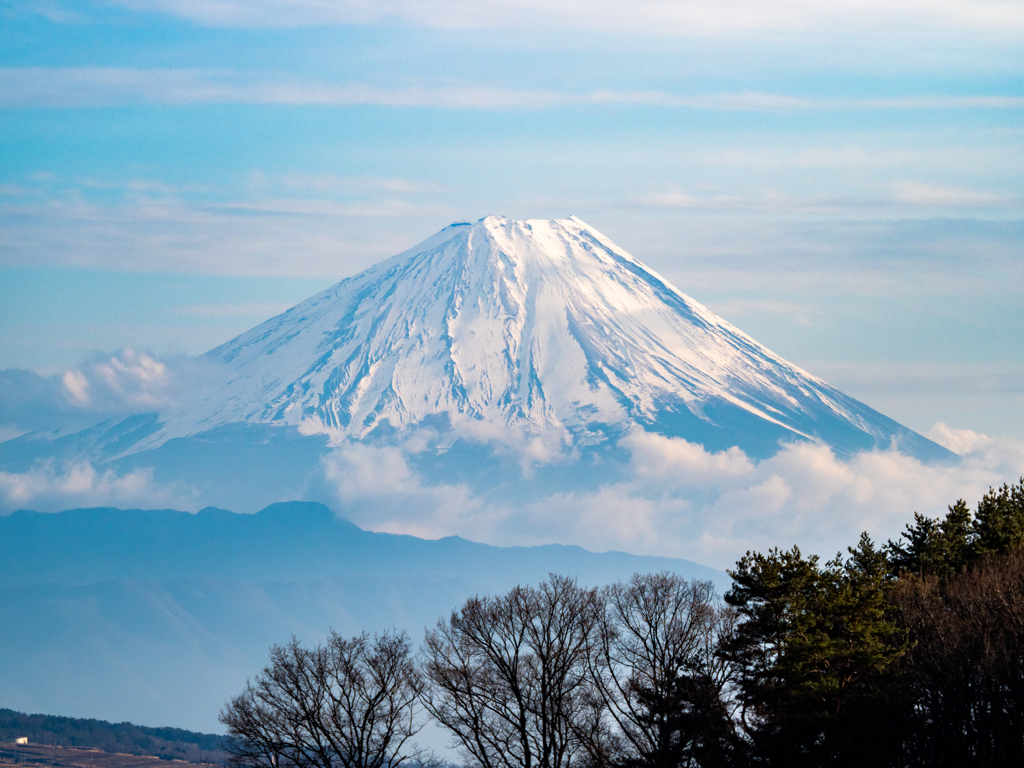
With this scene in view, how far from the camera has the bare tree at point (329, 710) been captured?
39594mm

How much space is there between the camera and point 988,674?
36844mm

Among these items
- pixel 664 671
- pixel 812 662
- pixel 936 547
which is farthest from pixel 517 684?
pixel 936 547

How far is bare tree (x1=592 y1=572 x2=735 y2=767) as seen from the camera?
132ft

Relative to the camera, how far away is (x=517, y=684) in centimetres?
4162

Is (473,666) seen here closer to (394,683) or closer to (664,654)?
(394,683)

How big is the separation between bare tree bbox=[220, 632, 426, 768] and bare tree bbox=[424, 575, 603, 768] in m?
1.28

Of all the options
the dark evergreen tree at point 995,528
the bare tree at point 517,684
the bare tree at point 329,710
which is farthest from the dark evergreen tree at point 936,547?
the bare tree at point 329,710

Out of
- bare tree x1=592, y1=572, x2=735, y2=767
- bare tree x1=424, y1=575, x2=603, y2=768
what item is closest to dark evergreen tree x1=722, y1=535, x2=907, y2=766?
bare tree x1=592, y1=572, x2=735, y2=767

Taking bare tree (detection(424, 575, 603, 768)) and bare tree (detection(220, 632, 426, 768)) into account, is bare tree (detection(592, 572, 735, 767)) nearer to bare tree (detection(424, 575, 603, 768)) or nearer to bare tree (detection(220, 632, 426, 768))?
bare tree (detection(424, 575, 603, 768))

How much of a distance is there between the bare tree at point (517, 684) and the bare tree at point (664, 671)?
111 cm

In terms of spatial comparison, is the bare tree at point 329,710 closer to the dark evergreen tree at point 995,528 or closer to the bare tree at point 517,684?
the bare tree at point 517,684

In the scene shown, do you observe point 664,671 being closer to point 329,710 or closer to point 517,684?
point 517,684

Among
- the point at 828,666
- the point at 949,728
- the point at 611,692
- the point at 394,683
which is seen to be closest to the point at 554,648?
the point at 611,692

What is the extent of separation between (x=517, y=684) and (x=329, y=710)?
6.23 m
